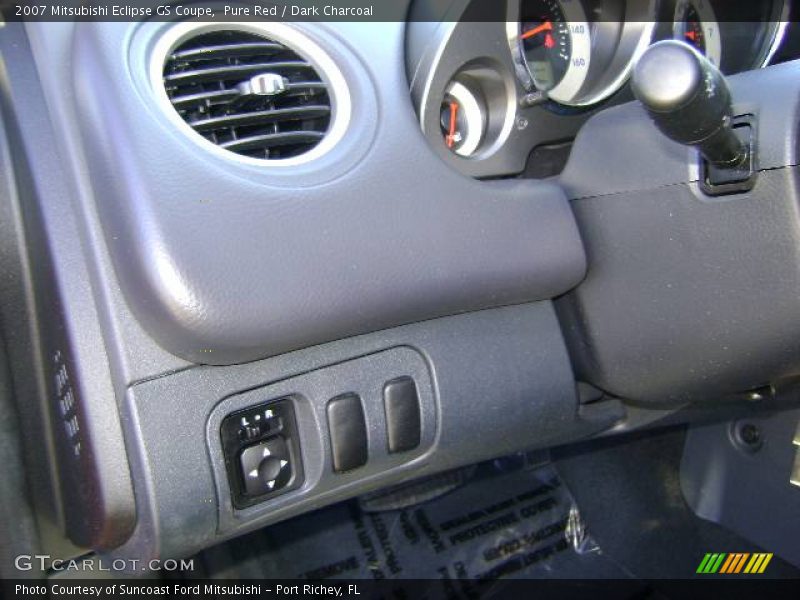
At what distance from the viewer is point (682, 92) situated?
0.75 m

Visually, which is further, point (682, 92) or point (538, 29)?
point (538, 29)

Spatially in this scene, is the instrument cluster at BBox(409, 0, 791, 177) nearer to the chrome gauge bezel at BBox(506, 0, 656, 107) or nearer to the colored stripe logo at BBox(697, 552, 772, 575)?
the chrome gauge bezel at BBox(506, 0, 656, 107)

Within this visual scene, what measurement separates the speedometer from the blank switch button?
0.51m

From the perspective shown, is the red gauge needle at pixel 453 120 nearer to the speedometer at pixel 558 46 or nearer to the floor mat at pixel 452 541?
the speedometer at pixel 558 46

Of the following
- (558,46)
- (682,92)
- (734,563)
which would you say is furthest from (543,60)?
(734,563)

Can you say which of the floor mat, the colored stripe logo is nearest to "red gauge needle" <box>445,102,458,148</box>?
the floor mat

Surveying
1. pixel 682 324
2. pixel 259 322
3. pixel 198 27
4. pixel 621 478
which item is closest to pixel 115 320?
pixel 259 322

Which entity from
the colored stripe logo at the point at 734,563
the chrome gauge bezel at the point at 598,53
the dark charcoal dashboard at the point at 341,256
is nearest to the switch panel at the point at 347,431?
the dark charcoal dashboard at the point at 341,256

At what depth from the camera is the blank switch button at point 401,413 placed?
0.97 m

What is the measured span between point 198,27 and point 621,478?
1.27 meters

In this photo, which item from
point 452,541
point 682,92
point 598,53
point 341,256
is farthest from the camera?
point 452,541

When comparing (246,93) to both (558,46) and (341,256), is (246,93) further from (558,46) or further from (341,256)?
(558,46)

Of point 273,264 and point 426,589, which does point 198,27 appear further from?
point 426,589

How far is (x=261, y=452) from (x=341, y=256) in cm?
23
